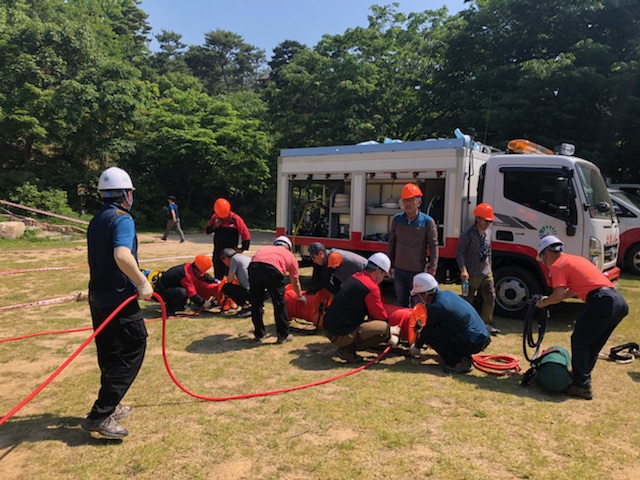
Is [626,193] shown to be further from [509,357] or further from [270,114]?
[270,114]

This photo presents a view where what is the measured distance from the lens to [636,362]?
536 centimetres

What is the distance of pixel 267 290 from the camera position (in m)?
5.70

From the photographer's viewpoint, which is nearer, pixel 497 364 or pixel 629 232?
pixel 497 364

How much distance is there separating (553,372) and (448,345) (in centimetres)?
102

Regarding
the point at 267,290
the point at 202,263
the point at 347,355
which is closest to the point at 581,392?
the point at 347,355

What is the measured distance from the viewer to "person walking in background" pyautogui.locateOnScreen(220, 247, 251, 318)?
6.88 metres

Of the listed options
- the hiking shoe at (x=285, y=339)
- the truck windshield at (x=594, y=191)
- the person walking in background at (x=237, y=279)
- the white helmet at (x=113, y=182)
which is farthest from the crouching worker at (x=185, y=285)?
the truck windshield at (x=594, y=191)

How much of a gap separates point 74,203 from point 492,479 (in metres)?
24.5

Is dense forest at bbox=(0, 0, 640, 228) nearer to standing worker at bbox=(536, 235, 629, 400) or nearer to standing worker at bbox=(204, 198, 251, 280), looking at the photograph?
standing worker at bbox=(204, 198, 251, 280)

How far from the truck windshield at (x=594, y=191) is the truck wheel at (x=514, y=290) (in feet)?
4.17

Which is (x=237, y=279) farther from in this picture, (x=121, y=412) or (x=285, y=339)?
(x=121, y=412)

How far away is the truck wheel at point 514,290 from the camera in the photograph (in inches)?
272

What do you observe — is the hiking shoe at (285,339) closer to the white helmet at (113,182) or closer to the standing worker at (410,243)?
the standing worker at (410,243)

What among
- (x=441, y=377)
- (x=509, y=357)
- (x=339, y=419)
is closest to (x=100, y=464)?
(x=339, y=419)
